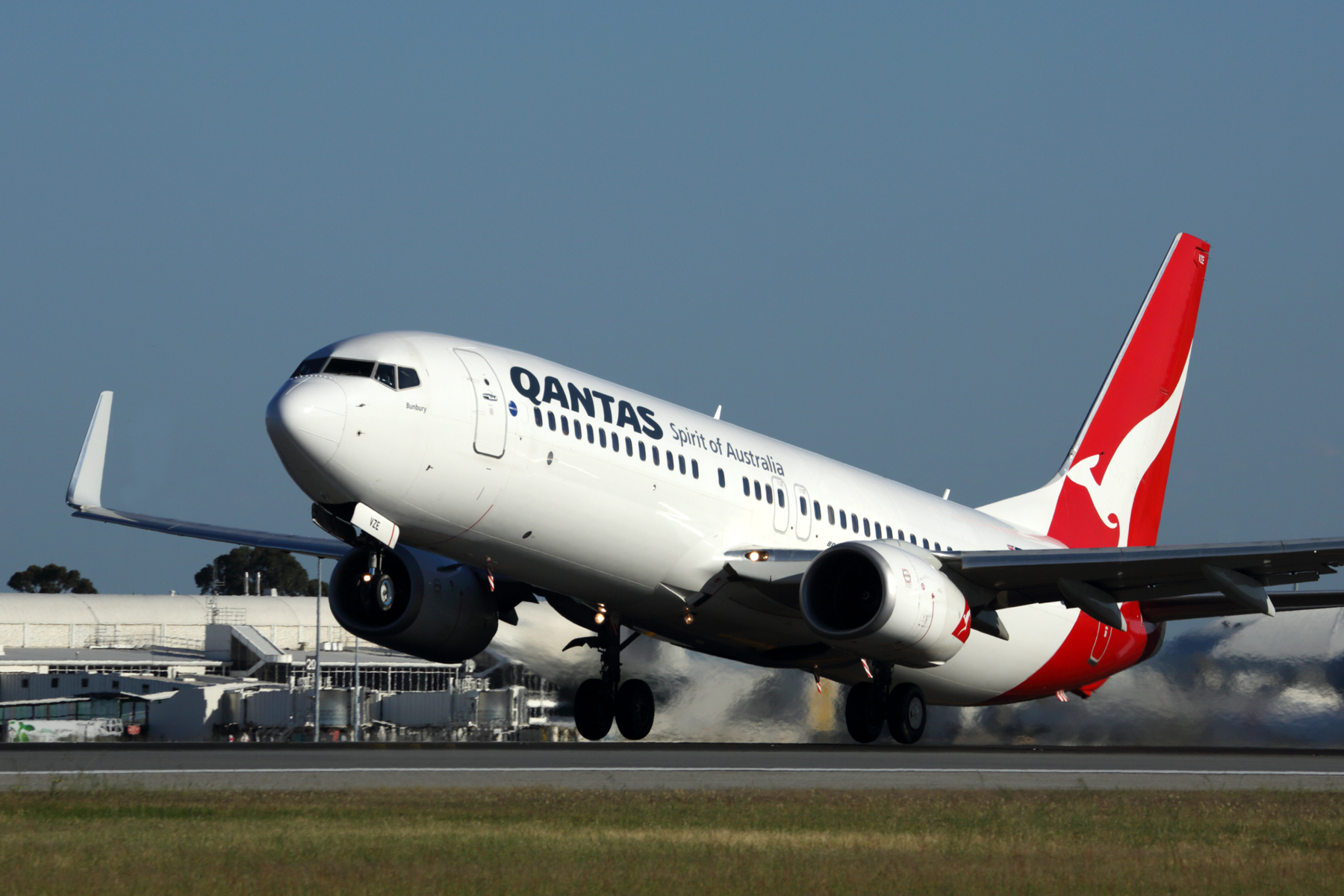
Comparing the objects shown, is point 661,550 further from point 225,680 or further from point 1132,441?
point 225,680

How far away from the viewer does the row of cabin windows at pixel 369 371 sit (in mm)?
20516

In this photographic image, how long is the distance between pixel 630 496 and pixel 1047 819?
939 cm

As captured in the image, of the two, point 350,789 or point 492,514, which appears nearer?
point 350,789

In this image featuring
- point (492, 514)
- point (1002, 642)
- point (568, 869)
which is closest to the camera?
point (568, 869)

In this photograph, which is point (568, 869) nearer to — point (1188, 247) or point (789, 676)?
point (789, 676)

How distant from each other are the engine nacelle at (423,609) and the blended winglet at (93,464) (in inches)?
264

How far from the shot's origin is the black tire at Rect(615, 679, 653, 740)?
91.0 feet

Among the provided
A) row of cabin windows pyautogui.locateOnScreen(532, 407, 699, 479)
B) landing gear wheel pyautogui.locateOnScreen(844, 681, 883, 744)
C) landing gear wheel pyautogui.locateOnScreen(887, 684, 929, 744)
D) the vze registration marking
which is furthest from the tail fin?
the vze registration marking

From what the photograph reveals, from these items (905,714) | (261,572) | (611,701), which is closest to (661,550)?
(611,701)

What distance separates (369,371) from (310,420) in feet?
4.14

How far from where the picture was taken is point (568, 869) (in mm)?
11359

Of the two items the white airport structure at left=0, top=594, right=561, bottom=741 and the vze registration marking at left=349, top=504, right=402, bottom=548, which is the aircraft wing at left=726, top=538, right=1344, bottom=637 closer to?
the vze registration marking at left=349, top=504, right=402, bottom=548

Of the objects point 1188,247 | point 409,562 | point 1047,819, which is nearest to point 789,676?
point 409,562

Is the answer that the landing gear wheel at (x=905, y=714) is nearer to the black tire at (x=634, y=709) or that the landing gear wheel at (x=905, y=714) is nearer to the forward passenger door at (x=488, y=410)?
the black tire at (x=634, y=709)
